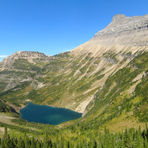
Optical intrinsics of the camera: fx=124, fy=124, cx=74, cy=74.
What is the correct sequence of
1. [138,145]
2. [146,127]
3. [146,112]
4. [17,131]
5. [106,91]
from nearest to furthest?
[138,145] < [146,127] < [146,112] < [17,131] < [106,91]

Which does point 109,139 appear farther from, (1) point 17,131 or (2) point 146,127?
(1) point 17,131

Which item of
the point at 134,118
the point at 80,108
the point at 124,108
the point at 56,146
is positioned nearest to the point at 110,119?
the point at 124,108

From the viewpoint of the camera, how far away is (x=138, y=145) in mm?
48594

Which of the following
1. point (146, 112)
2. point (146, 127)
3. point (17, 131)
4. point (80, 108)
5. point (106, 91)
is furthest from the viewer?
point (80, 108)

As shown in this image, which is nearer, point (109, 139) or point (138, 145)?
point (138, 145)

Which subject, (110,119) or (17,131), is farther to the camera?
(17,131)

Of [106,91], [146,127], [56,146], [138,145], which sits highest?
[106,91]

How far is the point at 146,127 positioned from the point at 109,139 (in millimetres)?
16463

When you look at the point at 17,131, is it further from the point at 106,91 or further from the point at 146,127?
the point at 106,91

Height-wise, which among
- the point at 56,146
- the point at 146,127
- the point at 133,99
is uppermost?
the point at 133,99

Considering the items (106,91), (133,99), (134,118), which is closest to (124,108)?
(133,99)

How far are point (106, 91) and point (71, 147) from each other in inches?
3768

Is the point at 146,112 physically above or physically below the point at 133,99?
below

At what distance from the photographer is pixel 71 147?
63906mm
